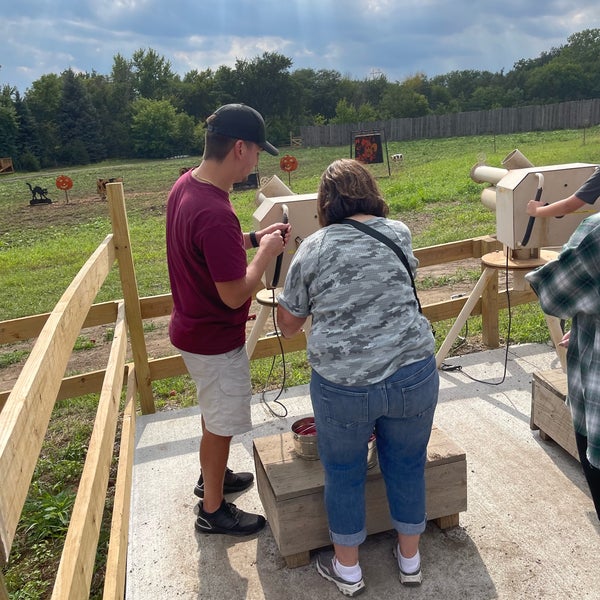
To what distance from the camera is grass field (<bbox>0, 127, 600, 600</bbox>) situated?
10.8 feet

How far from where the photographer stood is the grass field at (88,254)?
329 centimetres

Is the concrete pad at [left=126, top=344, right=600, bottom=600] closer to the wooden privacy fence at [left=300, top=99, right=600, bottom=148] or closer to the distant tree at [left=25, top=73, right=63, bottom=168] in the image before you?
the wooden privacy fence at [left=300, top=99, right=600, bottom=148]

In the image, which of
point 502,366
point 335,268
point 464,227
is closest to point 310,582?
point 335,268

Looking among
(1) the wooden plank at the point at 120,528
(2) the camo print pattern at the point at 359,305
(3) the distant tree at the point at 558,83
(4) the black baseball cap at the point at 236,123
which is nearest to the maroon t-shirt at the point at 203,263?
(4) the black baseball cap at the point at 236,123

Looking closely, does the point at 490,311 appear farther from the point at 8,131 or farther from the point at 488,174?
the point at 8,131

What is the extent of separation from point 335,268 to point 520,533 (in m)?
1.55

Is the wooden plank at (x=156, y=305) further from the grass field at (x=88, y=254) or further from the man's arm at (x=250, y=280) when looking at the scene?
the man's arm at (x=250, y=280)

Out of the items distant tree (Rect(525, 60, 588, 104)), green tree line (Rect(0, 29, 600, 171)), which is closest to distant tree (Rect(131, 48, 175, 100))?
green tree line (Rect(0, 29, 600, 171))

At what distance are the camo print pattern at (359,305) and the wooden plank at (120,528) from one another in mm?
1079

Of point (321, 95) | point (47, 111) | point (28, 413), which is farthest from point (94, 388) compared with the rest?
point (321, 95)

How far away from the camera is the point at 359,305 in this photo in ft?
6.71

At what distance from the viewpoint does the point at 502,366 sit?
4461 millimetres

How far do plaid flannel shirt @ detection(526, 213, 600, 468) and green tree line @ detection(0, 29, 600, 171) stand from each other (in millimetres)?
51123

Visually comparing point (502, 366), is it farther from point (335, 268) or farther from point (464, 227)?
point (464, 227)
